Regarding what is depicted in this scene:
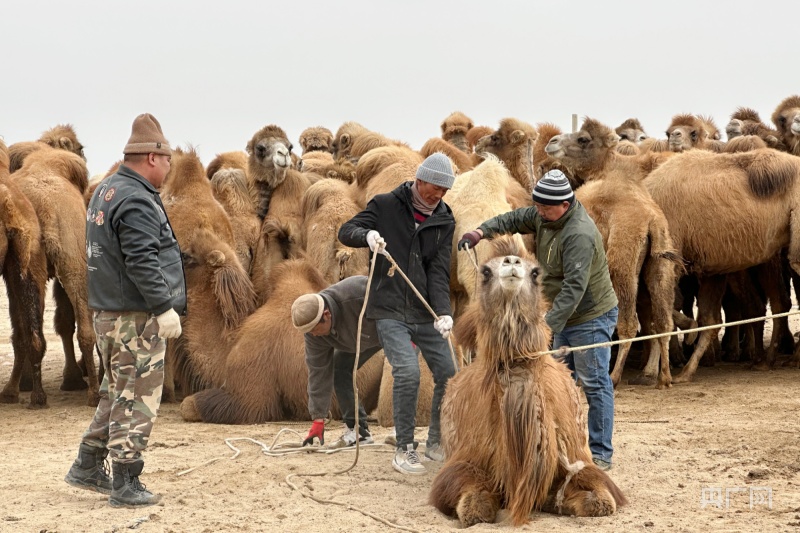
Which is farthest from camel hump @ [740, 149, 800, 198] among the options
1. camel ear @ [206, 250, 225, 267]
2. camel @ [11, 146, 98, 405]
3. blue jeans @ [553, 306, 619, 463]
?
camel @ [11, 146, 98, 405]

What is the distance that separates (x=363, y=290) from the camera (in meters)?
7.34

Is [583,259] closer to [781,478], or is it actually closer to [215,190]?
[781,478]

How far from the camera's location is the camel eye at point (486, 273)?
5.78 metres

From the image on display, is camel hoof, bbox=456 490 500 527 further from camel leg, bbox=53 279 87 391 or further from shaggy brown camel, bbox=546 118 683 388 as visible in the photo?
camel leg, bbox=53 279 87 391

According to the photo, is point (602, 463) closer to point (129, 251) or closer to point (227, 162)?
point (129, 251)

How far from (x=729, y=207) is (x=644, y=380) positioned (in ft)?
6.12

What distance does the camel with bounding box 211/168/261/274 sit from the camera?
10.9m

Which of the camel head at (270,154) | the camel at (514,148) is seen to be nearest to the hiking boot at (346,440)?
the camel head at (270,154)

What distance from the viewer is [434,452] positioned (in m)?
7.16

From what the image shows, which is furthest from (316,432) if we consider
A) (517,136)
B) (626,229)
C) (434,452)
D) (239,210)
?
(517,136)

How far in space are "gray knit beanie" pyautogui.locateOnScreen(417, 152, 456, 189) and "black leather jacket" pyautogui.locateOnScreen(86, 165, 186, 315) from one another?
1.72 m

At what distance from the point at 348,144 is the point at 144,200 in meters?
6.87

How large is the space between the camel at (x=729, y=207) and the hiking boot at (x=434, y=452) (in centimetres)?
426

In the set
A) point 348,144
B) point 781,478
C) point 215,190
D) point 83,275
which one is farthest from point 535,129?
point 781,478
